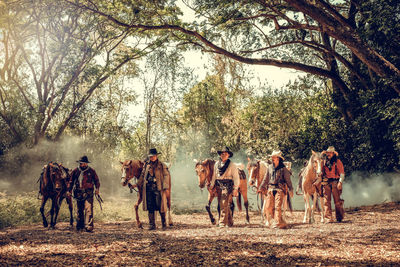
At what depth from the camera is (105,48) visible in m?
24.5

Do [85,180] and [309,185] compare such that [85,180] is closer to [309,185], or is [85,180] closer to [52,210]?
[52,210]

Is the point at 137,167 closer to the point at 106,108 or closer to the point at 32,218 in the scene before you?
the point at 32,218

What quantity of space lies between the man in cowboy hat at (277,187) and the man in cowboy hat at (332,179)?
6.41 feet

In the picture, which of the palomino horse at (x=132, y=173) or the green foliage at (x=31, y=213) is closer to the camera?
the palomino horse at (x=132, y=173)

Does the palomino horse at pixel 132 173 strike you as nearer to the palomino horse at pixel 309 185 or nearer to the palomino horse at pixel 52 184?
the palomino horse at pixel 52 184

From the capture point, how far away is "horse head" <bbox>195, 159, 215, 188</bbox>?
1263 centimetres

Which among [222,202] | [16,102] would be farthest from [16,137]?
[222,202]

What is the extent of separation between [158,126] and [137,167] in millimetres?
23197

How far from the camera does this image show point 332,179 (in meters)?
12.7

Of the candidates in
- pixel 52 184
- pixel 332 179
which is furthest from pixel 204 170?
pixel 52 184

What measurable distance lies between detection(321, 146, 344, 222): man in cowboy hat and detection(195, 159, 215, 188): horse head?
3.71 meters

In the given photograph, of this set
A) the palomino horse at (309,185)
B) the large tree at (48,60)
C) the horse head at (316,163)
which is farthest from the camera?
the large tree at (48,60)

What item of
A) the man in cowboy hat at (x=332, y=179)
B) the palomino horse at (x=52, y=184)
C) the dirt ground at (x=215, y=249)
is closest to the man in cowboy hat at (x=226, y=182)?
the dirt ground at (x=215, y=249)

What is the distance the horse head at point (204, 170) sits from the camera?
41.5 ft
